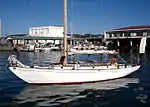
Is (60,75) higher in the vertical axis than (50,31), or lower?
lower

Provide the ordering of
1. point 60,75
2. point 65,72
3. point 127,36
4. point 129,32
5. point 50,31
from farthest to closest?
point 50,31 < point 127,36 < point 129,32 < point 60,75 < point 65,72

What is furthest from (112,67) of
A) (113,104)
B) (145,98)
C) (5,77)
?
(5,77)

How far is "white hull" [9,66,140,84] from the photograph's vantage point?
26062mm

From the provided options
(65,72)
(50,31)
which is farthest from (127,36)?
(50,31)

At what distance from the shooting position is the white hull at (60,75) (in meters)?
26.1

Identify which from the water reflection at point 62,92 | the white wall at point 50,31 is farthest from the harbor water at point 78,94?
the white wall at point 50,31

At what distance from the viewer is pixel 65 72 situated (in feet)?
87.5

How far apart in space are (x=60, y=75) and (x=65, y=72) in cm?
61

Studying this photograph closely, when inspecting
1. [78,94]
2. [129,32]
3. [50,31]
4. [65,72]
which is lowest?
[78,94]

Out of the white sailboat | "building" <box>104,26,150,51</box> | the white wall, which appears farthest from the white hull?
the white wall

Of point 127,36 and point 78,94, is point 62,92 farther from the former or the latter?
point 127,36

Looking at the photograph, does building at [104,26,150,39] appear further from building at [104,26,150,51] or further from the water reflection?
the water reflection

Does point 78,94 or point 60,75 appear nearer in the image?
point 78,94

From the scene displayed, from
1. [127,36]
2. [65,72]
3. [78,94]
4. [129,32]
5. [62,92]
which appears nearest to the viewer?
[78,94]
